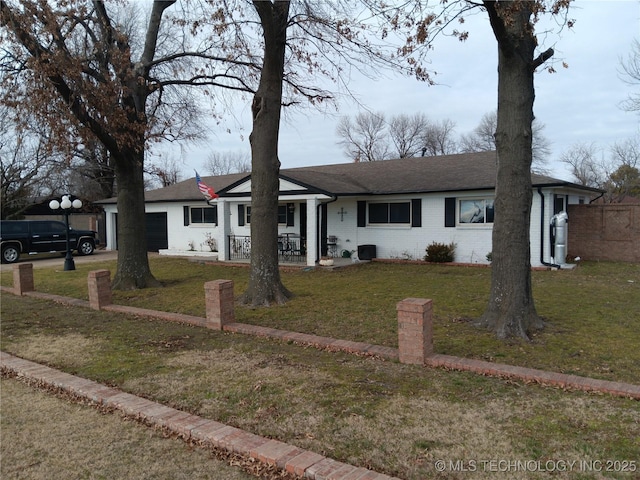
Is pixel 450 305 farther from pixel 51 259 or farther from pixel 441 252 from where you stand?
pixel 51 259

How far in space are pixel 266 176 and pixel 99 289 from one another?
3981 millimetres

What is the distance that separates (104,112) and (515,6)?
27.6ft

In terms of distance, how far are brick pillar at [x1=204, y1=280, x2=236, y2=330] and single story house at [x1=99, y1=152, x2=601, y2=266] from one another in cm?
Result: 828

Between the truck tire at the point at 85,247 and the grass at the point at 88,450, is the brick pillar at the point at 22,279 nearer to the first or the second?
the grass at the point at 88,450

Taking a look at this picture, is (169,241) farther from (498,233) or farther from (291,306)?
(498,233)

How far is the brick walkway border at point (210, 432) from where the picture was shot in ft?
9.98

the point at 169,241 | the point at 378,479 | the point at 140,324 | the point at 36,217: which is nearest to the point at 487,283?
the point at 140,324

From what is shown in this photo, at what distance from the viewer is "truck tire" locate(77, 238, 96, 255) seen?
2230cm

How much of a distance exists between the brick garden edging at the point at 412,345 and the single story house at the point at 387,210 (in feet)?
27.6

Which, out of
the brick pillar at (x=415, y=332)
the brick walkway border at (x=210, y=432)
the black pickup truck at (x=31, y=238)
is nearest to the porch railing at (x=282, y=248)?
the black pickup truck at (x=31, y=238)

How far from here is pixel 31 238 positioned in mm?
20141

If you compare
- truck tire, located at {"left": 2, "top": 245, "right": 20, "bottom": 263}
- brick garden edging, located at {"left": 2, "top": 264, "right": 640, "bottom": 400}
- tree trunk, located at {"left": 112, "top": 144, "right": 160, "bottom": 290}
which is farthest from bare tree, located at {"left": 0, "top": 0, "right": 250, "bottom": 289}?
truck tire, located at {"left": 2, "top": 245, "right": 20, "bottom": 263}

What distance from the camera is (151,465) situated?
10.6 feet

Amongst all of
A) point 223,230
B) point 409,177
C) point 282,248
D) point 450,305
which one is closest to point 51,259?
point 223,230
